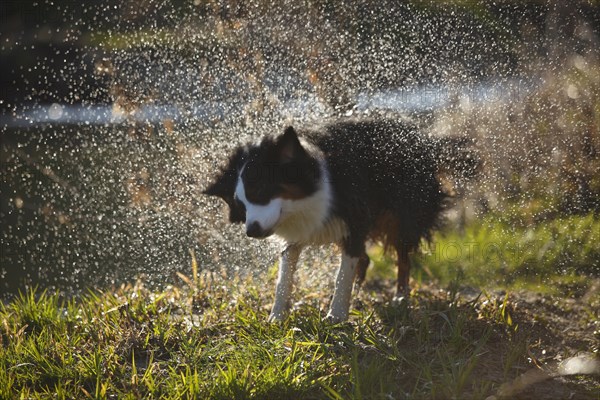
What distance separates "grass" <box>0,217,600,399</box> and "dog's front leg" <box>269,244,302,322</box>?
0.09 metres

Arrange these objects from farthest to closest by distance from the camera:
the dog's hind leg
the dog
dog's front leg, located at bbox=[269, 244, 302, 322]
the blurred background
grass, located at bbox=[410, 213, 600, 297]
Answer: the blurred background → grass, located at bbox=[410, 213, 600, 297] → the dog's hind leg → dog's front leg, located at bbox=[269, 244, 302, 322] → the dog

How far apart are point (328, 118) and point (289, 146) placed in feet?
3.10

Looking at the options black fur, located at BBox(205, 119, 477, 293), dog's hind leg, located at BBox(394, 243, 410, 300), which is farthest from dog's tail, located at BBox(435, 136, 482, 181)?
dog's hind leg, located at BBox(394, 243, 410, 300)

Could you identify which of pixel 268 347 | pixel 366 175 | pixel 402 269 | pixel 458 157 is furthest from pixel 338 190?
pixel 458 157

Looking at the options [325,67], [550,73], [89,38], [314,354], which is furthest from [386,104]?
[89,38]

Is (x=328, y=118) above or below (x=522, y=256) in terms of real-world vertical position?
above

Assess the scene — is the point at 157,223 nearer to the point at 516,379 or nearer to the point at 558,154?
the point at 558,154

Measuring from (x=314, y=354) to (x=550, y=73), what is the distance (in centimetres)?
321

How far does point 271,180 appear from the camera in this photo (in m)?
3.60

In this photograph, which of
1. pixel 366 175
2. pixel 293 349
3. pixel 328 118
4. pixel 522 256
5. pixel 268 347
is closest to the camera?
pixel 293 349

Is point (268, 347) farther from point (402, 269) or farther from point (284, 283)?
point (402, 269)

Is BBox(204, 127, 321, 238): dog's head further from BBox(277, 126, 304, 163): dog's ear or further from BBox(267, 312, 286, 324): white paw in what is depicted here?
BBox(267, 312, 286, 324): white paw

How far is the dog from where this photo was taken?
3584 mm

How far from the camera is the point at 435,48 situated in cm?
589
